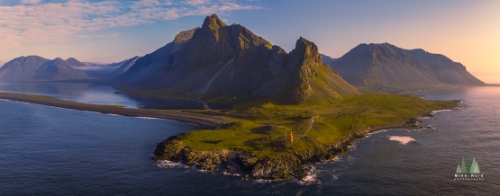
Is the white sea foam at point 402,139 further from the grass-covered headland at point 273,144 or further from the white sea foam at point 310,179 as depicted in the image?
the white sea foam at point 310,179

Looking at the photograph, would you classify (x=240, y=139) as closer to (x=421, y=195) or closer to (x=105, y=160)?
(x=105, y=160)

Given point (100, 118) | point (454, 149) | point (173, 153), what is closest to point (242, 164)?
point (173, 153)

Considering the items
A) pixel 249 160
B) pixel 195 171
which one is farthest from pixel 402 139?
pixel 195 171

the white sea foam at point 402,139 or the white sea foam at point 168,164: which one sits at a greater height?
the white sea foam at point 402,139

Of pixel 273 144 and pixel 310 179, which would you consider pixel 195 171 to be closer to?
pixel 273 144

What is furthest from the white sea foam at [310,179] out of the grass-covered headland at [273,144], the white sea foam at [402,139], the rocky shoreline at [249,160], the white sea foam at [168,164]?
the white sea foam at [402,139]
